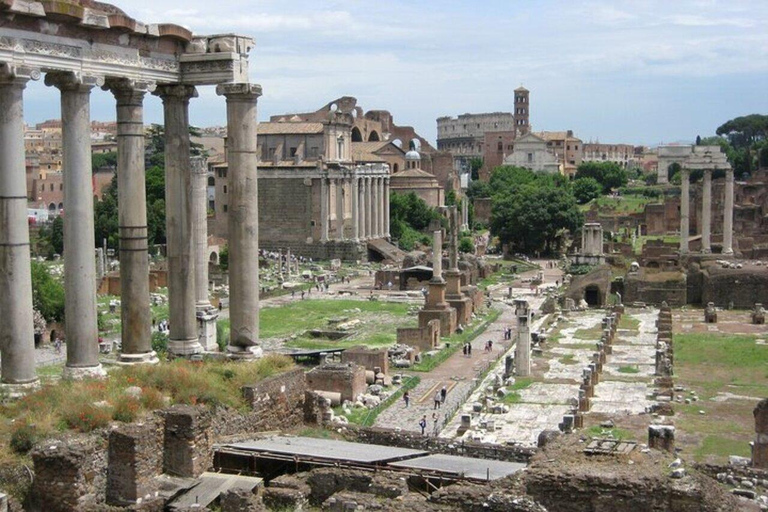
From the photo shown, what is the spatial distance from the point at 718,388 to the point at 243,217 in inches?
702

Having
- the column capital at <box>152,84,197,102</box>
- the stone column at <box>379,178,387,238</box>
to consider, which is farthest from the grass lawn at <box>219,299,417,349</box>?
the stone column at <box>379,178,387,238</box>

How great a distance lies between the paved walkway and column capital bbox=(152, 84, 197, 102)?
11054 millimetres

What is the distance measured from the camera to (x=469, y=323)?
4697 cm

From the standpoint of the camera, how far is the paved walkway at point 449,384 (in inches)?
1037

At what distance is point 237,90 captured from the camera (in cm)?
1564

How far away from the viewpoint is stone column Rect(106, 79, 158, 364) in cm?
1499

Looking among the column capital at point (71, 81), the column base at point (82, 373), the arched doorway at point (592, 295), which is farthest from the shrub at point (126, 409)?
the arched doorway at point (592, 295)

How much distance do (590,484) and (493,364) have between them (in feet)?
80.0

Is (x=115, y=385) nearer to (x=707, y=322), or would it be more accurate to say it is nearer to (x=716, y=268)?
(x=707, y=322)

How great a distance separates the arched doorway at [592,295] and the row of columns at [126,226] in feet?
130

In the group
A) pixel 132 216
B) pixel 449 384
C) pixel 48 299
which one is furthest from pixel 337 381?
pixel 48 299

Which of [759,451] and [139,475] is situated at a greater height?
[139,475]

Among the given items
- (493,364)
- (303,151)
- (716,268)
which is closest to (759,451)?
(493,364)

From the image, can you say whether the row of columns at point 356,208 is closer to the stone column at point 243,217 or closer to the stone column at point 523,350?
the stone column at point 523,350
